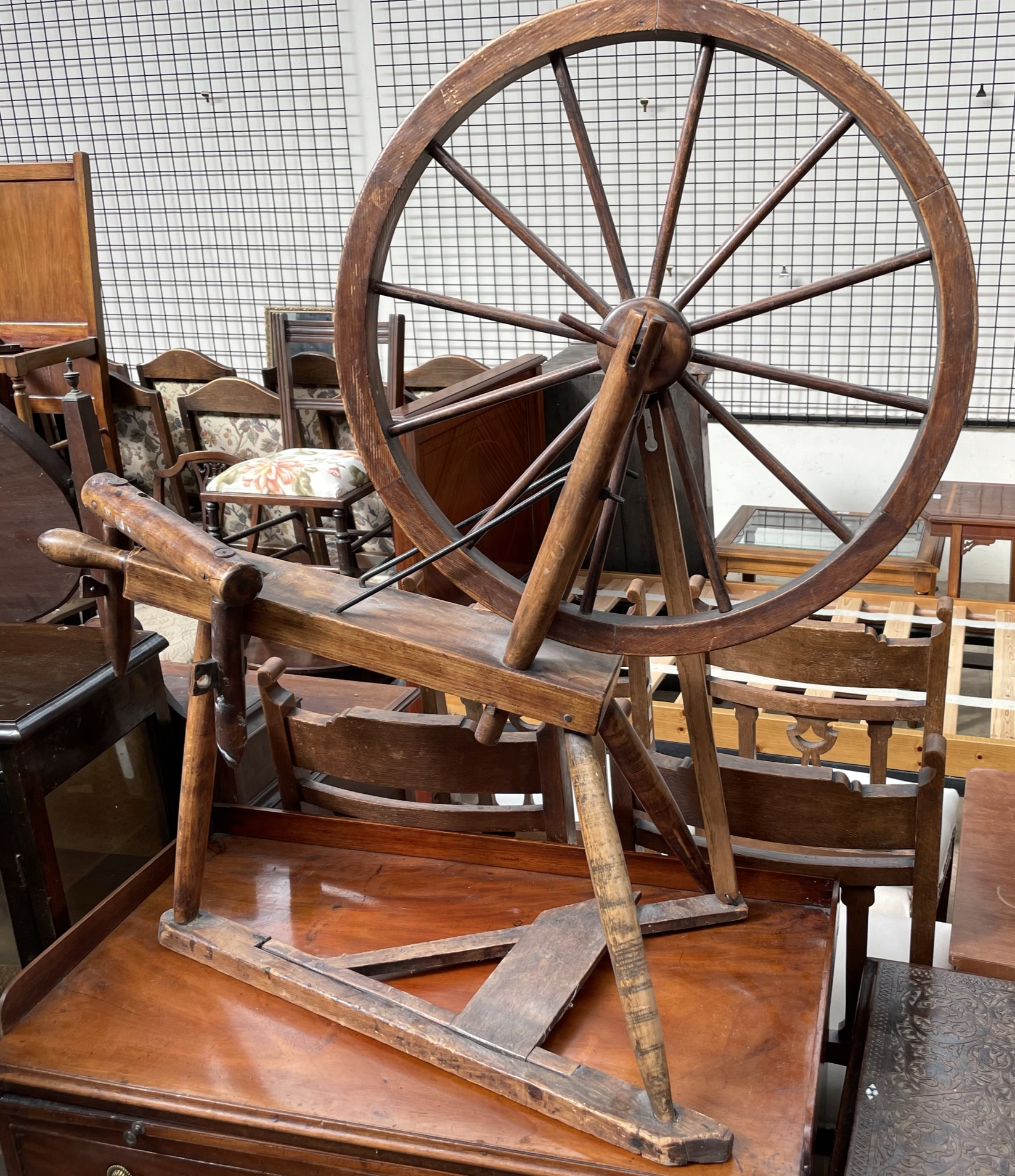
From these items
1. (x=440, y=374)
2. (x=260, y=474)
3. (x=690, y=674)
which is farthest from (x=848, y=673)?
(x=440, y=374)

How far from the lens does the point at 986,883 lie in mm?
1382

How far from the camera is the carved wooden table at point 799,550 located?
124 inches

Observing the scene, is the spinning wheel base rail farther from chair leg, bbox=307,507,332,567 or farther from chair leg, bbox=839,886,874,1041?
chair leg, bbox=307,507,332,567

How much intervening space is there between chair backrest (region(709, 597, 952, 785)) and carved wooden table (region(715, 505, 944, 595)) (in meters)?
1.47

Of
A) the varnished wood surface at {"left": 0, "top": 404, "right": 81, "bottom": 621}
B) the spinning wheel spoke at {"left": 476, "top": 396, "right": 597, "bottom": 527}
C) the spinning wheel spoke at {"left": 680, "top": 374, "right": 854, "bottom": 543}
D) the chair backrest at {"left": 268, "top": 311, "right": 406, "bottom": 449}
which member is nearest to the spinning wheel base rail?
the spinning wheel spoke at {"left": 476, "top": 396, "right": 597, "bottom": 527}

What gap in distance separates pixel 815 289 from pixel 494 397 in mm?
309

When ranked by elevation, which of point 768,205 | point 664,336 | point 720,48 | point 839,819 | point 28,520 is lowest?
point 839,819

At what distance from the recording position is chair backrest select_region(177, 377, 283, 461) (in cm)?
358

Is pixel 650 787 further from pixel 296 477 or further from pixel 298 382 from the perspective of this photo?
pixel 298 382

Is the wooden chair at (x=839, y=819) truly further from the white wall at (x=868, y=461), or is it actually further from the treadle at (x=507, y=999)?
the white wall at (x=868, y=461)

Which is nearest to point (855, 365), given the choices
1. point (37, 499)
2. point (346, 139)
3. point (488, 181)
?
point (488, 181)

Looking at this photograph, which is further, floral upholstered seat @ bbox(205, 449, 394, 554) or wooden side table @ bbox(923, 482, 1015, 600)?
wooden side table @ bbox(923, 482, 1015, 600)

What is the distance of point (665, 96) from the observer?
13.0 feet

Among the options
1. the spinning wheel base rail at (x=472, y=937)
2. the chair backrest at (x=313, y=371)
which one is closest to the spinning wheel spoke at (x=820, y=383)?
A: the spinning wheel base rail at (x=472, y=937)
